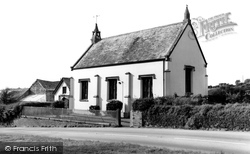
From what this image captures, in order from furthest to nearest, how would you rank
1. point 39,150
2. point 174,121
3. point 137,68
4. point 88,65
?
point 88,65, point 137,68, point 174,121, point 39,150

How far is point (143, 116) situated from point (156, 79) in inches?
301

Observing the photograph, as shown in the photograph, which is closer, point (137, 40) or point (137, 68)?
point (137, 68)

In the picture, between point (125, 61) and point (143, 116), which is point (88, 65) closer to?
point (125, 61)

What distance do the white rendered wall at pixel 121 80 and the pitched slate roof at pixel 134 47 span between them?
68 cm

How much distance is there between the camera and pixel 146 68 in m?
32.6

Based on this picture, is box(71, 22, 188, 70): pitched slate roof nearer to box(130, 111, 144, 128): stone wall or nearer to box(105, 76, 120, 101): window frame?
box(105, 76, 120, 101): window frame

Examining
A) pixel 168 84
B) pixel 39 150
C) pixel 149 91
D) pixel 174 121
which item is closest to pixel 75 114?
pixel 149 91

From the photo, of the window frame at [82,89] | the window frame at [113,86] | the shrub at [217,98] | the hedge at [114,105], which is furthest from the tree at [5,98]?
the shrub at [217,98]

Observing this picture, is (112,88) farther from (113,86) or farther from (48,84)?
(48,84)

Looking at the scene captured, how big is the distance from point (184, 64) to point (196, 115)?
12.6 m

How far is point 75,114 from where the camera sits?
3145 centimetres

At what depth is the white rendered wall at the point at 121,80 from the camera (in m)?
31.7

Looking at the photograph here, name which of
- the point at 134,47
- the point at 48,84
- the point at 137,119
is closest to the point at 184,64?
the point at 134,47

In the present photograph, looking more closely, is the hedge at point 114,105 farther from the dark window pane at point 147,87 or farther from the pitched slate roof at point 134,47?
the pitched slate roof at point 134,47
